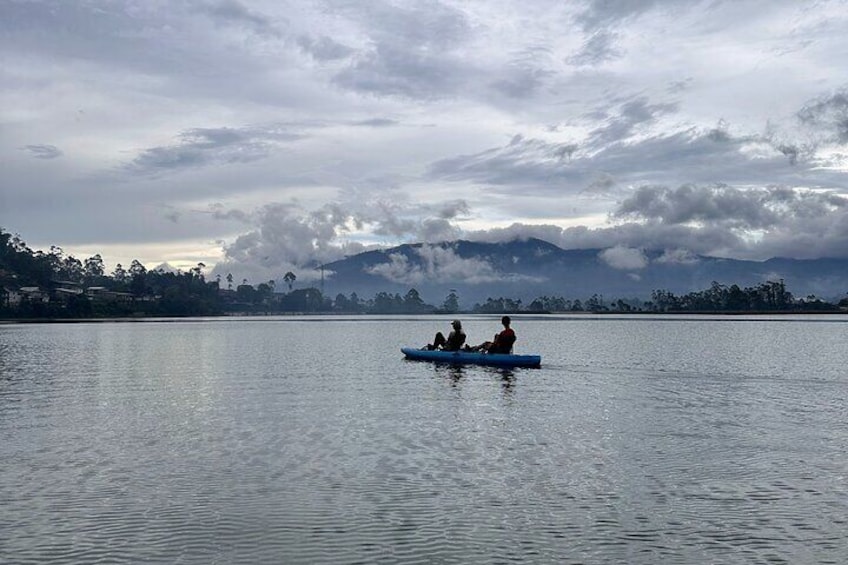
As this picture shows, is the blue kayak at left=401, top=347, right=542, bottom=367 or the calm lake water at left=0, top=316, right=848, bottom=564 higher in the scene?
the blue kayak at left=401, top=347, right=542, bottom=367

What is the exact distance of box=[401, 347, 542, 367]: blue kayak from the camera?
156 feet

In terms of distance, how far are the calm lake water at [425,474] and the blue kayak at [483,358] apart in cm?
862

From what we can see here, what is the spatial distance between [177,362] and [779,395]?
1672 inches

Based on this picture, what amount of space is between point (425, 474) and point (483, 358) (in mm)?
30893

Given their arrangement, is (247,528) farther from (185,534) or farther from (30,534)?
(30,534)

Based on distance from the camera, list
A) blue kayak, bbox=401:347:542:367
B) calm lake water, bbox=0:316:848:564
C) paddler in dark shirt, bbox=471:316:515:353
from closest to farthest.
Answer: calm lake water, bbox=0:316:848:564 < blue kayak, bbox=401:347:542:367 < paddler in dark shirt, bbox=471:316:515:353

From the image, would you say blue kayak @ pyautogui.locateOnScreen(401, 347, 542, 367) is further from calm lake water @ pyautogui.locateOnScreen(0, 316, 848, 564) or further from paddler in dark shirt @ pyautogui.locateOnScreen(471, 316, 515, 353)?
calm lake water @ pyautogui.locateOnScreen(0, 316, 848, 564)

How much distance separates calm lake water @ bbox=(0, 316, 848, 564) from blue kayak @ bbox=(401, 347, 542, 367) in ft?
28.3

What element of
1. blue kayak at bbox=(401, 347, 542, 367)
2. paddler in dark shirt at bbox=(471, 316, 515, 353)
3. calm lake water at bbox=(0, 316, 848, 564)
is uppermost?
paddler in dark shirt at bbox=(471, 316, 515, 353)

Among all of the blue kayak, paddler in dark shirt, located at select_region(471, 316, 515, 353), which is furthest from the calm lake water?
paddler in dark shirt, located at select_region(471, 316, 515, 353)

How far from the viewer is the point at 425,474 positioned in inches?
721

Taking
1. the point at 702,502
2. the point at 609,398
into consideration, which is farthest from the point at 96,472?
the point at 609,398

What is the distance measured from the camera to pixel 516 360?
4766 cm

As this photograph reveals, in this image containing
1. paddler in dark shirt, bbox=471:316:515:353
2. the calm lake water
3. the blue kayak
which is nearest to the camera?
the calm lake water
